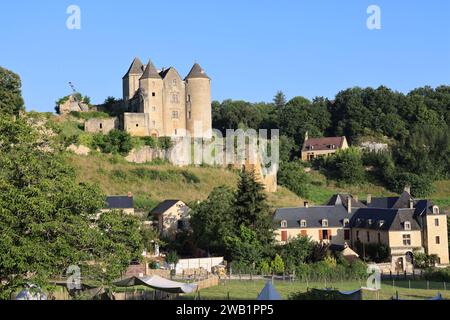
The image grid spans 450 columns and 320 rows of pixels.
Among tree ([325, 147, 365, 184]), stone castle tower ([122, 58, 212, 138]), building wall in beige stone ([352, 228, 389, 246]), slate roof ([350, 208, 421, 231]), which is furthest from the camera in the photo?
tree ([325, 147, 365, 184])

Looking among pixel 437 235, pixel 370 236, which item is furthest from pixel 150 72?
pixel 437 235

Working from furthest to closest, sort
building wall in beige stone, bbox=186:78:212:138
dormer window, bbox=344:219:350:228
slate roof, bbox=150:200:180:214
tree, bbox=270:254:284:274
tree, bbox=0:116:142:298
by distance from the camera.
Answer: building wall in beige stone, bbox=186:78:212:138 → dormer window, bbox=344:219:350:228 → slate roof, bbox=150:200:180:214 → tree, bbox=270:254:284:274 → tree, bbox=0:116:142:298

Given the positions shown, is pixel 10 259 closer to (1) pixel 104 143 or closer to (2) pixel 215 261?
(2) pixel 215 261

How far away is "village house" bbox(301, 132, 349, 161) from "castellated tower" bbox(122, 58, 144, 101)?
24178mm

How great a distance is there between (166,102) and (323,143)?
994 inches

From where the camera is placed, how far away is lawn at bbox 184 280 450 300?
26047 mm

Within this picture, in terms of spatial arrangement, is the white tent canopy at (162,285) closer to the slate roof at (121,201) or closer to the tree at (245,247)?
the tree at (245,247)

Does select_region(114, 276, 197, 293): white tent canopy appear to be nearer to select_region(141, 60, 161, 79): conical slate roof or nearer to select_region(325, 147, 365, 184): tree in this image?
select_region(141, 60, 161, 79): conical slate roof

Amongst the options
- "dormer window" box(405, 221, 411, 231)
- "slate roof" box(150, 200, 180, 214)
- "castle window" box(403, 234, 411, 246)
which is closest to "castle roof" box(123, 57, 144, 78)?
"slate roof" box(150, 200, 180, 214)

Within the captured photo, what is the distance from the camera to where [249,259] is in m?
38.8

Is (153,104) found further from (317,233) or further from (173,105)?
(317,233)

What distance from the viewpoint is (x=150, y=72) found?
60.0m
